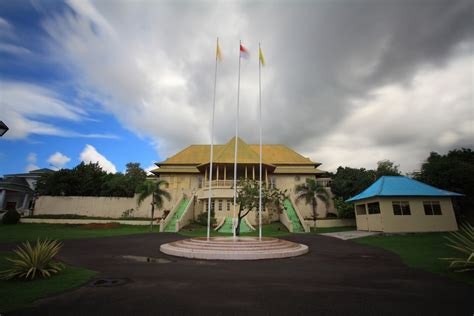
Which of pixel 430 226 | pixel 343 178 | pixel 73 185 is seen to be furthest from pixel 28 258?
pixel 343 178

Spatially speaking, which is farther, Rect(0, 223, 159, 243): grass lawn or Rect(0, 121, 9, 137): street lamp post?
Rect(0, 223, 159, 243): grass lawn

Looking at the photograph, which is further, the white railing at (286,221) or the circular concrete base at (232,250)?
the white railing at (286,221)

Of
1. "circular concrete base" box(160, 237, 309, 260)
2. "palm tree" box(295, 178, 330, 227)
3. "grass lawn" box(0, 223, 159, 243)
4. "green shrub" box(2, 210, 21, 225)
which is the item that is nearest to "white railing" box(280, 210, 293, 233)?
"palm tree" box(295, 178, 330, 227)

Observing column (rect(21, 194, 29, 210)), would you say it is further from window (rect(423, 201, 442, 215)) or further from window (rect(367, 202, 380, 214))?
window (rect(423, 201, 442, 215))

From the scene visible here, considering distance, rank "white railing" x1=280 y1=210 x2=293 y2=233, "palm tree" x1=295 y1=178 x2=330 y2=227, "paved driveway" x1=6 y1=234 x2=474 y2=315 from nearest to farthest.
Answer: "paved driveway" x1=6 y1=234 x2=474 y2=315
"white railing" x1=280 y1=210 x2=293 y2=233
"palm tree" x1=295 y1=178 x2=330 y2=227

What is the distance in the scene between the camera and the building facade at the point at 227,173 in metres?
29.2

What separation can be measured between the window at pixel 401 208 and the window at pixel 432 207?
1567mm

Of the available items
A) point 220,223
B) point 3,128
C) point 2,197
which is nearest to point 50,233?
point 220,223

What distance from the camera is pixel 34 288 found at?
19.3 feet

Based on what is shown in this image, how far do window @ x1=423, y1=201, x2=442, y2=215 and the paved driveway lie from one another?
1634 centimetres

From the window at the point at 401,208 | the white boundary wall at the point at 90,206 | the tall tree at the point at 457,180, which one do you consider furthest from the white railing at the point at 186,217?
the tall tree at the point at 457,180

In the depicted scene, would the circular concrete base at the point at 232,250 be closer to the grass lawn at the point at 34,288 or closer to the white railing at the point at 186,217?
the grass lawn at the point at 34,288

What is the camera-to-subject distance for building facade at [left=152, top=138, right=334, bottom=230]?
29234 mm

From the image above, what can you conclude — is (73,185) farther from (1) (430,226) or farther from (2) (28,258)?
(1) (430,226)
